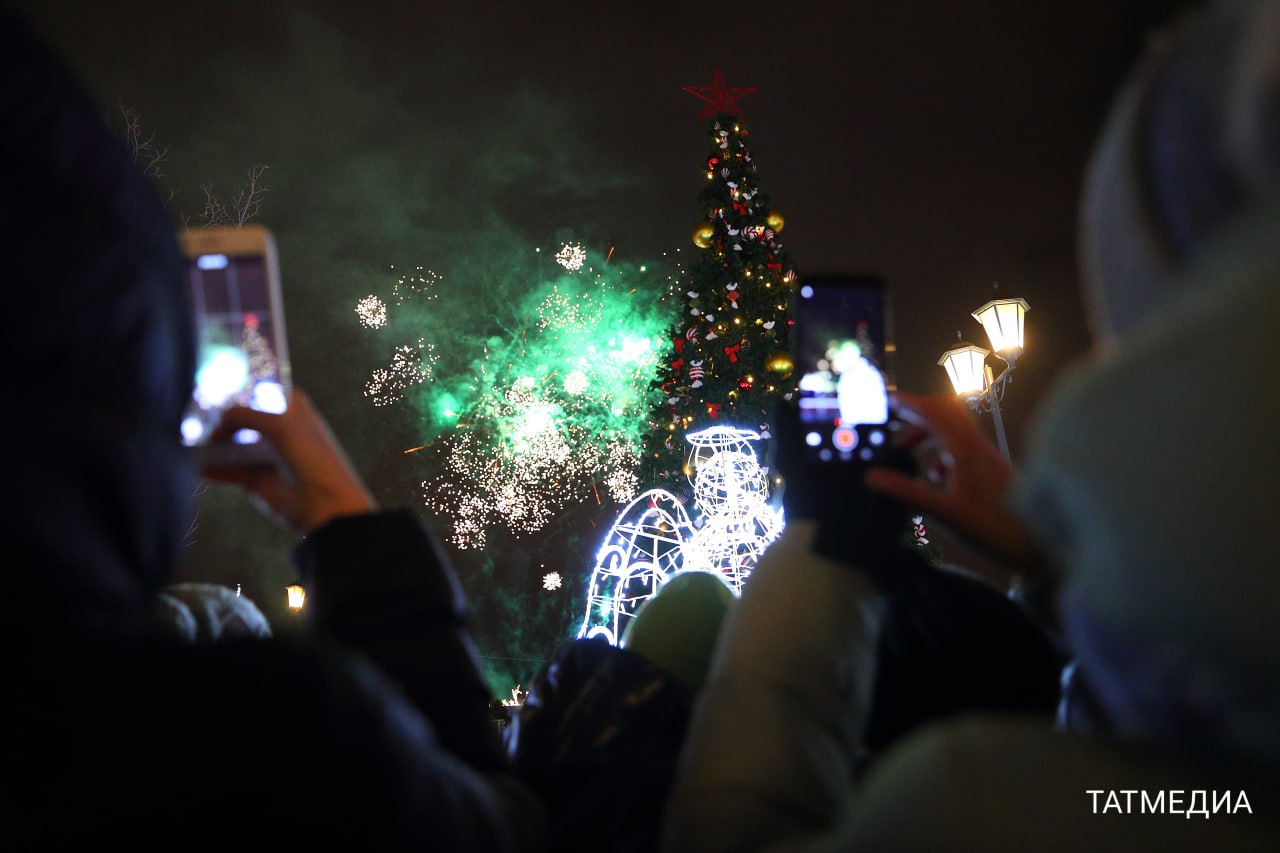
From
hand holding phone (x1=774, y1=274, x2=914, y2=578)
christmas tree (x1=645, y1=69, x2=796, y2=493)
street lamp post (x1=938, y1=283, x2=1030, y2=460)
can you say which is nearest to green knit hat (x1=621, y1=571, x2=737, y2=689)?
hand holding phone (x1=774, y1=274, x2=914, y2=578)

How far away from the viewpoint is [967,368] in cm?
794

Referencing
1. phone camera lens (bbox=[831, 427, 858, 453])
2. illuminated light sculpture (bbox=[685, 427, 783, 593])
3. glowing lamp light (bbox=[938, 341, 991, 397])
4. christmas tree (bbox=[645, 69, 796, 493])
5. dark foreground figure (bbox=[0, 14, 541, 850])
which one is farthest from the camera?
christmas tree (bbox=[645, 69, 796, 493])

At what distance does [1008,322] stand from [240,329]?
7.22 meters

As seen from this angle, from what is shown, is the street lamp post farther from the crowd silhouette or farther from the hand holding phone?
the crowd silhouette

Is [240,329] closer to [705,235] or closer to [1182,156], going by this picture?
[1182,156]

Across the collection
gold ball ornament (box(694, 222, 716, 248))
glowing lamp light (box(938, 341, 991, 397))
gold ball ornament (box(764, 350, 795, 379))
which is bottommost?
glowing lamp light (box(938, 341, 991, 397))

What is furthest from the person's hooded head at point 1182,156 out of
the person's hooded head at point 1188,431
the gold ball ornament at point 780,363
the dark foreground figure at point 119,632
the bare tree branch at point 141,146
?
the bare tree branch at point 141,146

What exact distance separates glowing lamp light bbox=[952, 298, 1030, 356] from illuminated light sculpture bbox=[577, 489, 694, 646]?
3.37 m

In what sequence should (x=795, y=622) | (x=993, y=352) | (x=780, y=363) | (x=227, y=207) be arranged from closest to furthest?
(x=795, y=622) → (x=993, y=352) → (x=780, y=363) → (x=227, y=207)

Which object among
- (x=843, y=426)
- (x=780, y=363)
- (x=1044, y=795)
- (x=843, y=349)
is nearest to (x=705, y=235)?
(x=780, y=363)

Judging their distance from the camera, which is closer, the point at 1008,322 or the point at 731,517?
the point at 1008,322

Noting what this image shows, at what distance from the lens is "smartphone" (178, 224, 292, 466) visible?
3.29 feet

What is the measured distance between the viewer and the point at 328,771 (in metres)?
0.54

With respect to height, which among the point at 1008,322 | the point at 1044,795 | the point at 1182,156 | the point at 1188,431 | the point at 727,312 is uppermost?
the point at 727,312
